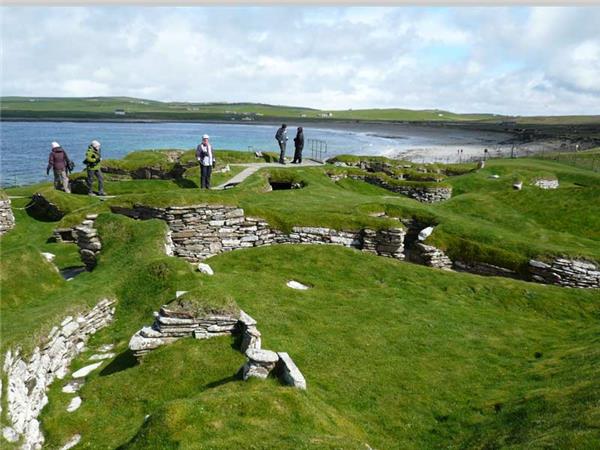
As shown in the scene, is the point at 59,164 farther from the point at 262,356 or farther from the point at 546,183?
the point at 546,183

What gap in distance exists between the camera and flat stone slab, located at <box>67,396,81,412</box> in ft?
37.1

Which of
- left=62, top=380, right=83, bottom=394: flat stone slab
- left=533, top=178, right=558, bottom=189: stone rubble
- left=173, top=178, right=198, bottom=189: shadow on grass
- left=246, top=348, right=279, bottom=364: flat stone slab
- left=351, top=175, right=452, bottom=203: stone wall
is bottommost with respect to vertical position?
left=62, top=380, right=83, bottom=394: flat stone slab

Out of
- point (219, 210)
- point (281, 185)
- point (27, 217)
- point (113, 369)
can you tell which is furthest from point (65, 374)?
point (281, 185)

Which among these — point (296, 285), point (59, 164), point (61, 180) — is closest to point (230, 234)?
point (296, 285)

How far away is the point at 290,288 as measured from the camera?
18391mm

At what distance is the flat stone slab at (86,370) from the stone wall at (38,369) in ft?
1.41

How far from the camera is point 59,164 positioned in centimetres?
3197

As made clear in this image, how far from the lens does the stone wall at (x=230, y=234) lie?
23.6 metres

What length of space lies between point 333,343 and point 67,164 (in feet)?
90.3

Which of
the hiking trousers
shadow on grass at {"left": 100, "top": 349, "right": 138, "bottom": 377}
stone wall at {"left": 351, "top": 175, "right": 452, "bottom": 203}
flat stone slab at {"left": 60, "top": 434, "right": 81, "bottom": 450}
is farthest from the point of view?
stone wall at {"left": 351, "top": 175, "right": 452, "bottom": 203}

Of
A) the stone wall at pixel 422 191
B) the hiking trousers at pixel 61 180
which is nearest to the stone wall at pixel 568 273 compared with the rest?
the stone wall at pixel 422 191

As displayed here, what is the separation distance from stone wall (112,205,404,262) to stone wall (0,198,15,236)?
816 cm

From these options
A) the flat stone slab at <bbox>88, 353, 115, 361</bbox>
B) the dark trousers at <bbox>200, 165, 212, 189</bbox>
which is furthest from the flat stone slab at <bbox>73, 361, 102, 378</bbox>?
the dark trousers at <bbox>200, 165, 212, 189</bbox>

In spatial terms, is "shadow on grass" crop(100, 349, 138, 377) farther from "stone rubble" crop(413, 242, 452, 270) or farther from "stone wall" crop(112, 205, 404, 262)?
"stone rubble" crop(413, 242, 452, 270)
